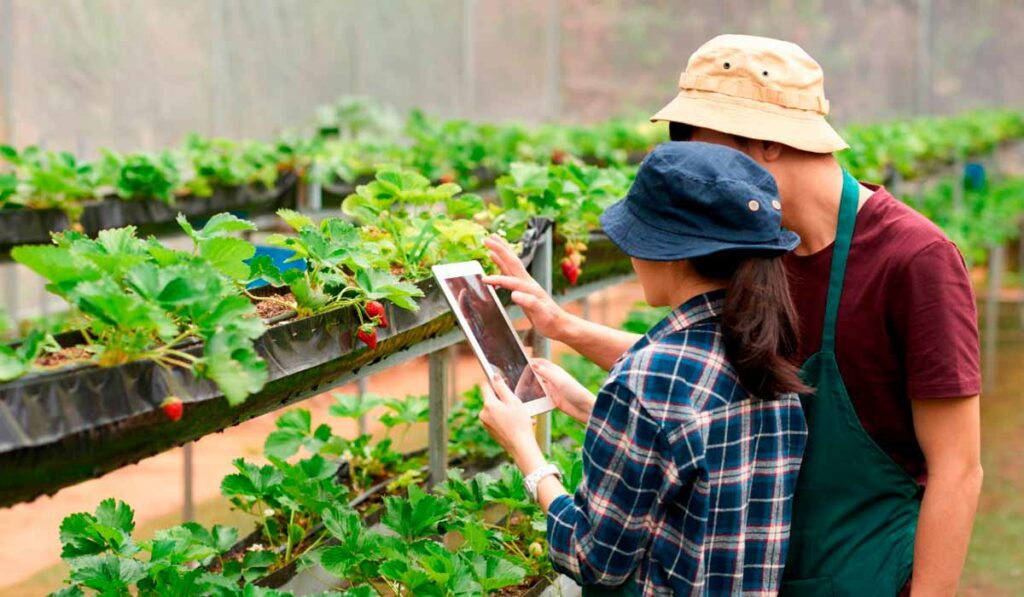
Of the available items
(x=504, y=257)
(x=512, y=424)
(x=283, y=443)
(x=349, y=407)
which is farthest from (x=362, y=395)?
(x=512, y=424)

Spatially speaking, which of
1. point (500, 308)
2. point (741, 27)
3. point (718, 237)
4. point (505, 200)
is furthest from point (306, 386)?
point (741, 27)

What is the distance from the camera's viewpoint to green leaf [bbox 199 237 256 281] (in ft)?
5.61

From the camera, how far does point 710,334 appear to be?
64.7 inches

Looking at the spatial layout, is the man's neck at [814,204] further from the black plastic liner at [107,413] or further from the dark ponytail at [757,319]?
the black plastic liner at [107,413]

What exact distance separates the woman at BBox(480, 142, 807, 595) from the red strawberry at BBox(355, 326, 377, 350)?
18.2 inches

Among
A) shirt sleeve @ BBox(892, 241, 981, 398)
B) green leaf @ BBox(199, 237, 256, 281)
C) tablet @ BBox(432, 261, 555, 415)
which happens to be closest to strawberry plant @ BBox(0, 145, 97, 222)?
tablet @ BBox(432, 261, 555, 415)

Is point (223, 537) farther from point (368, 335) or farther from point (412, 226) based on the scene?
point (412, 226)

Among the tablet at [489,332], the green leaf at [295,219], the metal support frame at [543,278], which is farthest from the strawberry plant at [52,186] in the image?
the tablet at [489,332]

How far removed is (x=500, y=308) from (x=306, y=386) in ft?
1.19

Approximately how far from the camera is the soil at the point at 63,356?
5.17 ft

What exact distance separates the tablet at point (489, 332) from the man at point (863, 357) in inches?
17.7

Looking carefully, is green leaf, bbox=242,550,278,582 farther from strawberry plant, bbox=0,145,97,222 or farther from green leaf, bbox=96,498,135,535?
strawberry plant, bbox=0,145,97,222

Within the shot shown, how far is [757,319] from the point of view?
5.27 feet

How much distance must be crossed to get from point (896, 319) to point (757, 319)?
0.91 ft
